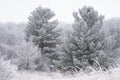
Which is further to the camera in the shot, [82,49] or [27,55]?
[27,55]

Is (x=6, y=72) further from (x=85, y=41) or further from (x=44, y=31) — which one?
(x=44, y=31)

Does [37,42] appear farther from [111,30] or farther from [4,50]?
[111,30]

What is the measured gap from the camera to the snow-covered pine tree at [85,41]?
16078 mm

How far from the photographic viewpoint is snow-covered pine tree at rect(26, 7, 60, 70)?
Answer: 26.0 metres

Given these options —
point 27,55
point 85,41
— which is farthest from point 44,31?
point 85,41

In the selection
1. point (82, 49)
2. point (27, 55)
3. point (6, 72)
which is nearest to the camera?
point (6, 72)

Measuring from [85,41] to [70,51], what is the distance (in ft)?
4.91

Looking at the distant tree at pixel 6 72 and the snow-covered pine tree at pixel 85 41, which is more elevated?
the snow-covered pine tree at pixel 85 41

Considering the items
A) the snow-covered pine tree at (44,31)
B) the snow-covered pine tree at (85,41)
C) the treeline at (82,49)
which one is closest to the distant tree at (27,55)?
the treeline at (82,49)

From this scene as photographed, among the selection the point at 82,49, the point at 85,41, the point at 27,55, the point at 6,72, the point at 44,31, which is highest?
the point at 44,31

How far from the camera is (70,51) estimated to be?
1706 centimetres

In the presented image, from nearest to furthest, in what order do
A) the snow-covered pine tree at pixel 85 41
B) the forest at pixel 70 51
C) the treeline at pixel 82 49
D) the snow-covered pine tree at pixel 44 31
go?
the forest at pixel 70 51, the treeline at pixel 82 49, the snow-covered pine tree at pixel 85 41, the snow-covered pine tree at pixel 44 31

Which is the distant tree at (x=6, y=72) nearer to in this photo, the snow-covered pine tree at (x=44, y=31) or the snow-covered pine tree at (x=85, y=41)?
the snow-covered pine tree at (x=85, y=41)

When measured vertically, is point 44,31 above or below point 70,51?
above
